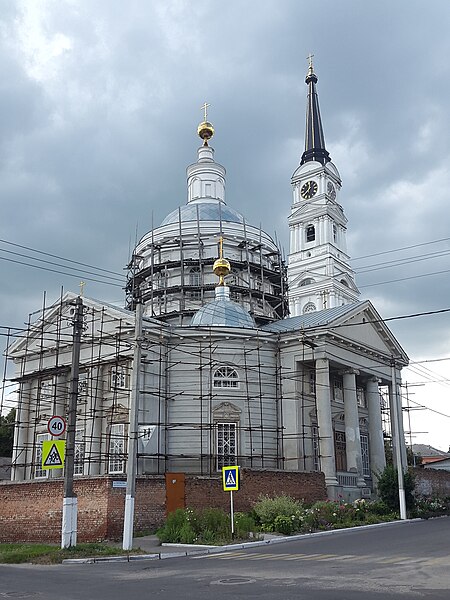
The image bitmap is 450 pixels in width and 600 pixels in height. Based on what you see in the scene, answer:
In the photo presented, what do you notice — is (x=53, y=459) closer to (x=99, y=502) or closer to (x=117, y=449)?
(x=99, y=502)

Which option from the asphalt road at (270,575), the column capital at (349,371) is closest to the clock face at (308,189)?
the column capital at (349,371)

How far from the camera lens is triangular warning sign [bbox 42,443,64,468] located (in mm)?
20859

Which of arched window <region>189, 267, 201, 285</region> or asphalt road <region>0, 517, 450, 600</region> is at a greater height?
arched window <region>189, 267, 201, 285</region>

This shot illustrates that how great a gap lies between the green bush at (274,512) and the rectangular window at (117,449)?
9.13 meters

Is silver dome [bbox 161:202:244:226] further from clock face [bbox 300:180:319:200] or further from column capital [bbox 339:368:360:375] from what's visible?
clock face [bbox 300:180:319:200]

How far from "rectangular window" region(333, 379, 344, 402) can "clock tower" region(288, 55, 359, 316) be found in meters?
33.7

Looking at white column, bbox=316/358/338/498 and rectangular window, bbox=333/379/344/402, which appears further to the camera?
rectangular window, bbox=333/379/344/402

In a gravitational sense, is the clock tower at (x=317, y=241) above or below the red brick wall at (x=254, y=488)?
above

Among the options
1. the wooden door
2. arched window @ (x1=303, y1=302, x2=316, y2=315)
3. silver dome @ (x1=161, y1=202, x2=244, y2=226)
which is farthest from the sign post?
arched window @ (x1=303, y1=302, x2=316, y2=315)

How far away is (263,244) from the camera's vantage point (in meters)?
46.5

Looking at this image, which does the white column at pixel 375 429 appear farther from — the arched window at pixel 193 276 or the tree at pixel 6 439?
the tree at pixel 6 439

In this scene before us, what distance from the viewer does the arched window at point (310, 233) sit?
259ft

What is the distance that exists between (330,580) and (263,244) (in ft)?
115

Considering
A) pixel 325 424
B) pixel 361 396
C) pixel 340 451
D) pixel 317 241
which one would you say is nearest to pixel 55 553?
pixel 325 424
